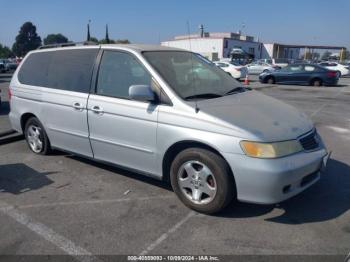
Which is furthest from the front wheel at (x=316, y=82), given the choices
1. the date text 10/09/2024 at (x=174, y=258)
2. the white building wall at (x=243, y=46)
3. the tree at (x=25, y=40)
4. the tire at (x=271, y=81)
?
the tree at (x=25, y=40)

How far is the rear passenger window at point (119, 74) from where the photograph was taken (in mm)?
4160

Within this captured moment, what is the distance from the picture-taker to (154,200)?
13.5ft

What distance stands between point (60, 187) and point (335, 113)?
8.50m

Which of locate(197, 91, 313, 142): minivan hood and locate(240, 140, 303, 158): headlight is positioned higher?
locate(197, 91, 313, 142): minivan hood

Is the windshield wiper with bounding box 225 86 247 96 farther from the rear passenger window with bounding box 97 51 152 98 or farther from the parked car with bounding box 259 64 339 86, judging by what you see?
the parked car with bounding box 259 64 339 86

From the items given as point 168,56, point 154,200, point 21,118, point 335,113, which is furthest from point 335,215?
point 335,113

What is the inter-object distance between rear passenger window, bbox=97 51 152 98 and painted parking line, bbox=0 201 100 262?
1.72 metres

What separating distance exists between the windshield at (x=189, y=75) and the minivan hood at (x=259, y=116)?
185 mm

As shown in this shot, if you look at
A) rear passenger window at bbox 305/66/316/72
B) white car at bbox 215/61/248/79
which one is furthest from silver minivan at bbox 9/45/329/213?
white car at bbox 215/61/248/79

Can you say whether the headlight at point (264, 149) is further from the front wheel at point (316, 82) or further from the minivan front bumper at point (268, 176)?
the front wheel at point (316, 82)

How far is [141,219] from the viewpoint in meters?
3.66

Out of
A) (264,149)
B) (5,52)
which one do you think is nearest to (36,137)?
(264,149)

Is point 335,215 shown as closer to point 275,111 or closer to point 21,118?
point 275,111

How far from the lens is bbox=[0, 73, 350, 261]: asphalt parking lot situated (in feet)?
10.4
